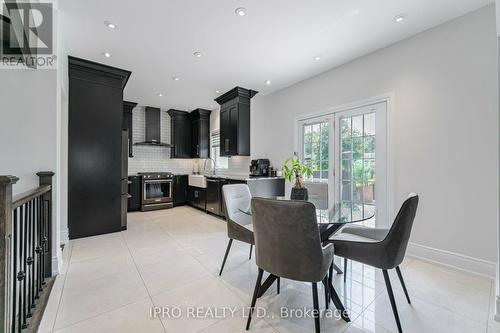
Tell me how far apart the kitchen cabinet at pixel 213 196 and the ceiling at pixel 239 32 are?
87.2 inches

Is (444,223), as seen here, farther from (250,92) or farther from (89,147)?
(89,147)

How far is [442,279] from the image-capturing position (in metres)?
2.18

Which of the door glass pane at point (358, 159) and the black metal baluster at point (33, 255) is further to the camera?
the door glass pane at point (358, 159)

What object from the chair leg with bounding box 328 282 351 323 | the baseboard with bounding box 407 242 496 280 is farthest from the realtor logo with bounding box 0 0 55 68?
the baseboard with bounding box 407 242 496 280

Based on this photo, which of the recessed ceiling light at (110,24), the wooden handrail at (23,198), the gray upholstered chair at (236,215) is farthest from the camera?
the recessed ceiling light at (110,24)

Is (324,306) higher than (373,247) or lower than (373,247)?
lower

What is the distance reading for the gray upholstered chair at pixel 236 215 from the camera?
7.17 feet

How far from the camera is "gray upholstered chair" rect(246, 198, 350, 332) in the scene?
1350mm

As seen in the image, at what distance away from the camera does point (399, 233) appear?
1551 mm

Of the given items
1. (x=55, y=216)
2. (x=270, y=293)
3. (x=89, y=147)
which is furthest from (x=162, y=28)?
(x=270, y=293)

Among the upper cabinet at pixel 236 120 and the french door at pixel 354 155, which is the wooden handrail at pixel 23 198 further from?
the upper cabinet at pixel 236 120

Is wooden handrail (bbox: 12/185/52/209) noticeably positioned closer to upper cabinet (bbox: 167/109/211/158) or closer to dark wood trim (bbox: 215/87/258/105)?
dark wood trim (bbox: 215/87/258/105)

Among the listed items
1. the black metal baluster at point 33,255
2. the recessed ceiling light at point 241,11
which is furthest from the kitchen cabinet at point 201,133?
the black metal baluster at point 33,255

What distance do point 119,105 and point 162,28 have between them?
1.73 metres
